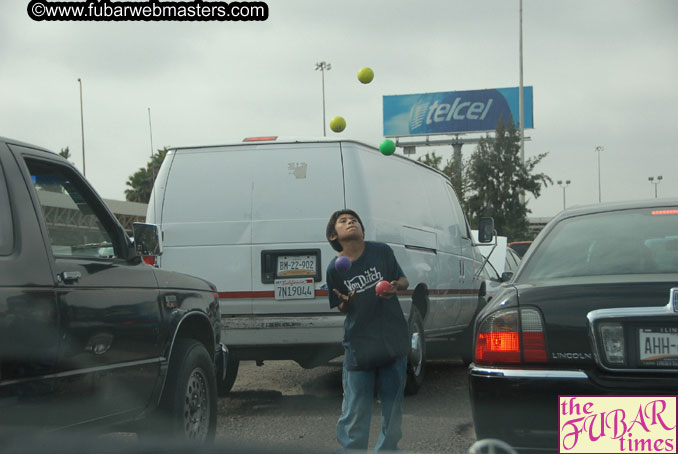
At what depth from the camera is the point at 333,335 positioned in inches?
271

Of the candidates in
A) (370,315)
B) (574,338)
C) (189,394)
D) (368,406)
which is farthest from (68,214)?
(574,338)

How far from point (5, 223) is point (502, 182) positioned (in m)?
42.2

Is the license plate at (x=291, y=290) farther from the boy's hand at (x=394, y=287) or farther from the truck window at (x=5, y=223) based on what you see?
the truck window at (x=5, y=223)

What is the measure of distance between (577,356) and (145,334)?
2.29m

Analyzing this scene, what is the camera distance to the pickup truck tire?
4809 mm

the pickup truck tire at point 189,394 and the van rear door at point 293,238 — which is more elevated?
the van rear door at point 293,238

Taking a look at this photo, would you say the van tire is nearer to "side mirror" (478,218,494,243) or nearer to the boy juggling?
the boy juggling

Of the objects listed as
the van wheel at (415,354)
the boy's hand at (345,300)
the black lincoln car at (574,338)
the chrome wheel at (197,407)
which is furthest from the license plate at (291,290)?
the black lincoln car at (574,338)

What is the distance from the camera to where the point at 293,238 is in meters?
6.96

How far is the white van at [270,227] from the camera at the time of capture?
6.95m

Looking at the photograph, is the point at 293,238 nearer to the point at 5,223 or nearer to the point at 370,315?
the point at 370,315

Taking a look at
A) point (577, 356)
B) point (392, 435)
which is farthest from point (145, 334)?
point (577, 356)

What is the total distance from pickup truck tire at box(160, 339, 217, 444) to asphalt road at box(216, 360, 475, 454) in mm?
314

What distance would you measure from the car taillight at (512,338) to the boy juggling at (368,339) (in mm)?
815
